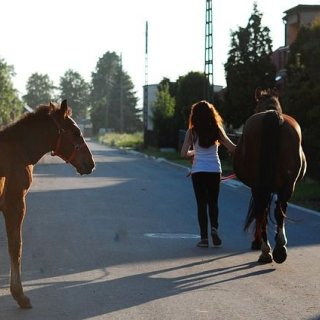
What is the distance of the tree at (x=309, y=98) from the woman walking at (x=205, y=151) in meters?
9.83

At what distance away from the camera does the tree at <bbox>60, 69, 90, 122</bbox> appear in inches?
7397

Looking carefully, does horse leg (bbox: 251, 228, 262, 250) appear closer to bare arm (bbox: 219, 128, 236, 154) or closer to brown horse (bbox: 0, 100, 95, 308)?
bare arm (bbox: 219, 128, 236, 154)

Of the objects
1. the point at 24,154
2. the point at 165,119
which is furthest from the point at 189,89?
the point at 24,154

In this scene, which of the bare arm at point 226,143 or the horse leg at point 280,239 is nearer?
the horse leg at point 280,239

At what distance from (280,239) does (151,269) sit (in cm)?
164

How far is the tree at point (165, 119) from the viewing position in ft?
185

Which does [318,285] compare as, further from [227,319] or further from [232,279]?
[227,319]

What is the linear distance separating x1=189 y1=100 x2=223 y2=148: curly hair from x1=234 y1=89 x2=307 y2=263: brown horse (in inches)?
23.8

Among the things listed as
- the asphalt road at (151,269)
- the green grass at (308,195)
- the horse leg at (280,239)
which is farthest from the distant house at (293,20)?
the horse leg at (280,239)

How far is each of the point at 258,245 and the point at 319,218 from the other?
4.60 m

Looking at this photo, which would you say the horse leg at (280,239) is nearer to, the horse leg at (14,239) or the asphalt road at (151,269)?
the asphalt road at (151,269)

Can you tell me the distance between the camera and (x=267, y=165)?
389 inches

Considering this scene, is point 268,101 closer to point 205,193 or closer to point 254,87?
point 205,193

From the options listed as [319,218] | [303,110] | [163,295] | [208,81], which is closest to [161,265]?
[163,295]
